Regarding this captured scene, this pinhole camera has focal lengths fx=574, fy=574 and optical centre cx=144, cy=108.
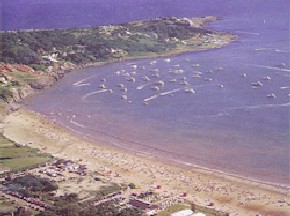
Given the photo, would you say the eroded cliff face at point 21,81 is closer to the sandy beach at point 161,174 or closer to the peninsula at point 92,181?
the peninsula at point 92,181

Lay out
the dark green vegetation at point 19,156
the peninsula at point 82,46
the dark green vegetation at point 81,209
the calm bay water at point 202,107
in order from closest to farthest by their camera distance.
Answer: the dark green vegetation at point 81,209
the dark green vegetation at point 19,156
the calm bay water at point 202,107
the peninsula at point 82,46

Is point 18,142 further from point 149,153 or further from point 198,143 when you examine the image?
point 198,143

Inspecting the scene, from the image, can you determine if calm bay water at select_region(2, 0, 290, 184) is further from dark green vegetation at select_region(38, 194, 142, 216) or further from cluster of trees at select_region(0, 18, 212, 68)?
dark green vegetation at select_region(38, 194, 142, 216)

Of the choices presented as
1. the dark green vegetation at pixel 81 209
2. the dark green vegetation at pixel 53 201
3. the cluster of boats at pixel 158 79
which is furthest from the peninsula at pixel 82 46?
the dark green vegetation at pixel 81 209

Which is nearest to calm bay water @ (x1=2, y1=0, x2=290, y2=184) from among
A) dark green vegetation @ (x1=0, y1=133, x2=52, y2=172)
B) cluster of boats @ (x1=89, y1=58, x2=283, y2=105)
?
cluster of boats @ (x1=89, y1=58, x2=283, y2=105)

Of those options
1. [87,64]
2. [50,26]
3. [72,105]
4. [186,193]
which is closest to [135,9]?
[50,26]

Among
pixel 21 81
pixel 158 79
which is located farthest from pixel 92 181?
pixel 158 79
